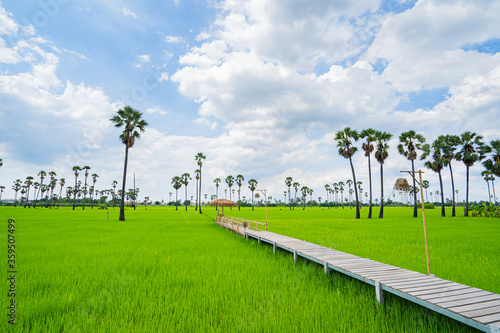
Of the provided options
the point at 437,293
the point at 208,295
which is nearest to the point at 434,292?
the point at 437,293

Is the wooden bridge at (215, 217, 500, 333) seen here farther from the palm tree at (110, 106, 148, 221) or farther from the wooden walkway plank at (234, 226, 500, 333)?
the palm tree at (110, 106, 148, 221)

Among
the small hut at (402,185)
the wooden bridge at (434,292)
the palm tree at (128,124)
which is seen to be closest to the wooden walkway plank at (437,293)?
the wooden bridge at (434,292)

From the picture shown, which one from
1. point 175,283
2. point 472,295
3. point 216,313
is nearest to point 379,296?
point 472,295

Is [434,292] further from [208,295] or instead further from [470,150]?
[470,150]

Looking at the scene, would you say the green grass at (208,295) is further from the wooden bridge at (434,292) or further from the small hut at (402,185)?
the small hut at (402,185)

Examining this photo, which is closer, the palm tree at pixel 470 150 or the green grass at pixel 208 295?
the green grass at pixel 208 295

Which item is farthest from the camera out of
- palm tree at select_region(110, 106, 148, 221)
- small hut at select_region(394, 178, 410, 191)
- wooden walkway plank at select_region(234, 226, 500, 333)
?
palm tree at select_region(110, 106, 148, 221)

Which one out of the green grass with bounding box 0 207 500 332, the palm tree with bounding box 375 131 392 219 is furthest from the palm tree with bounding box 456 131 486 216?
the green grass with bounding box 0 207 500 332

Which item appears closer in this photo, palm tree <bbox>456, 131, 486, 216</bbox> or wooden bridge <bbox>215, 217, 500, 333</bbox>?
wooden bridge <bbox>215, 217, 500, 333</bbox>

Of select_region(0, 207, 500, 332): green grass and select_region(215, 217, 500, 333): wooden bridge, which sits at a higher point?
select_region(215, 217, 500, 333): wooden bridge

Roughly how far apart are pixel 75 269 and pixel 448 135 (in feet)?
187

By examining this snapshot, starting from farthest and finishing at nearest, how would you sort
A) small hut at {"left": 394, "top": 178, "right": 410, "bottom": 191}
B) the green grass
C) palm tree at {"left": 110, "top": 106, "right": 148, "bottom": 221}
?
palm tree at {"left": 110, "top": 106, "right": 148, "bottom": 221}
small hut at {"left": 394, "top": 178, "right": 410, "bottom": 191}
the green grass

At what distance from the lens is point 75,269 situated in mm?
8781

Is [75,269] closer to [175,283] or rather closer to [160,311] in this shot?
[175,283]
